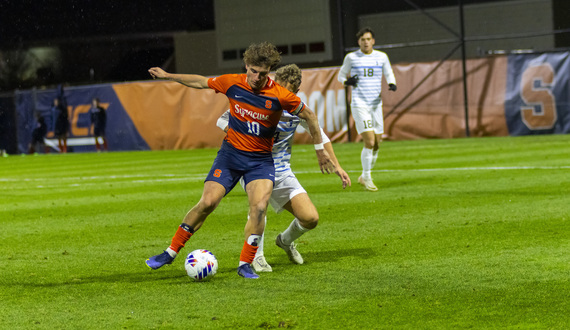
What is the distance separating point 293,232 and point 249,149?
0.84m

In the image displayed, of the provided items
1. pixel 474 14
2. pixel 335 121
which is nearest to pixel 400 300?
pixel 335 121

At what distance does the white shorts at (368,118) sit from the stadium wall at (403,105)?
11.7m

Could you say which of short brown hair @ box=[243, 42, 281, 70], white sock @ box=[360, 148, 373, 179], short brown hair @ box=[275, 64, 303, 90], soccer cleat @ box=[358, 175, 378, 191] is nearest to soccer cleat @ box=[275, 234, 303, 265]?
Result: short brown hair @ box=[275, 64, 303, 90]

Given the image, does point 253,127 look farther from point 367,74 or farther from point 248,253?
point 367,74

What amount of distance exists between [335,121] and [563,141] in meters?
7.73

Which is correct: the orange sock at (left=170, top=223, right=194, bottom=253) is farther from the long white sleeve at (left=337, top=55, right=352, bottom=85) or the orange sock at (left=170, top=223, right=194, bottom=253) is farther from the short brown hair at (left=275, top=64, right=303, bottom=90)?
the long white sleeve at (left=337, top=55, right=352, bottom=85)

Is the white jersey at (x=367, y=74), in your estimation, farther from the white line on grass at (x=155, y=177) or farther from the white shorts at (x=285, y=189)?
the white shorts at (x=285, y=189)

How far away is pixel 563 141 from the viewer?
20.4 metres

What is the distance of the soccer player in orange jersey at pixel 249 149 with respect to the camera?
6270mm

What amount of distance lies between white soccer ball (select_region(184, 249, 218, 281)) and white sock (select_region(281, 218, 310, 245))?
857mm

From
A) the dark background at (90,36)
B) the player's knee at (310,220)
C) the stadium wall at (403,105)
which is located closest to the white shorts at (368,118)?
the player's knee at (310,220)

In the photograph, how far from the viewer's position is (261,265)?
21.4ft

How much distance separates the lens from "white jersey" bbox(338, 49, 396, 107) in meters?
13.2

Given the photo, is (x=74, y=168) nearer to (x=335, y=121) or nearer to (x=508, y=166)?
(x=335, y=121)
